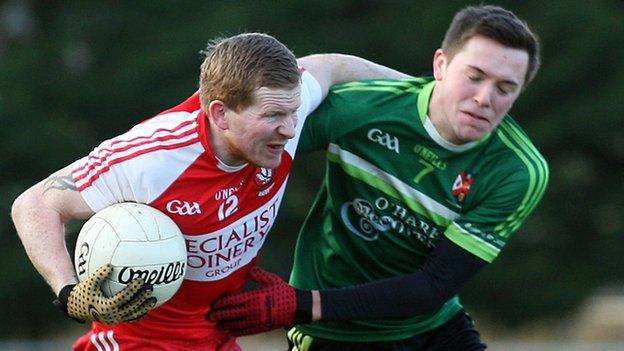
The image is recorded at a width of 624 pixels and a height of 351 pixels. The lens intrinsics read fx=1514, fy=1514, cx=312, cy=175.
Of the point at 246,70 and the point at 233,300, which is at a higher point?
the point at 246,70

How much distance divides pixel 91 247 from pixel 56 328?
7631 millimetres

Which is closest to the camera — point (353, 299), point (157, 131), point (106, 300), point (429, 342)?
point (106, 300)

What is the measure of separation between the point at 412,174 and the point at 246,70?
1.00 meters

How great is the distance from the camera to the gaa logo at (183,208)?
510 centimetres

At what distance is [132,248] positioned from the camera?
4941 mm

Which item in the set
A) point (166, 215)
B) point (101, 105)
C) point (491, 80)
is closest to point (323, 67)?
Result: point (491, 80)

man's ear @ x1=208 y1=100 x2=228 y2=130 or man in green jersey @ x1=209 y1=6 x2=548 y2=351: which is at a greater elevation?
man's ear @ x1=208 y1=100 x2=228 y2=130

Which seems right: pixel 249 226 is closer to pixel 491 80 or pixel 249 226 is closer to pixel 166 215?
pixel 166 215

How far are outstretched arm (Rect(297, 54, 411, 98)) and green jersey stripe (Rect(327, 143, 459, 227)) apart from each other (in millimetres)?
262

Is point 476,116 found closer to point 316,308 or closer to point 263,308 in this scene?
point 316,308

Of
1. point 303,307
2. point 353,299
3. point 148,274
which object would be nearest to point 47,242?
point 148,274

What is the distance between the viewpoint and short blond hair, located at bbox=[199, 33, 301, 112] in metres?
4.97

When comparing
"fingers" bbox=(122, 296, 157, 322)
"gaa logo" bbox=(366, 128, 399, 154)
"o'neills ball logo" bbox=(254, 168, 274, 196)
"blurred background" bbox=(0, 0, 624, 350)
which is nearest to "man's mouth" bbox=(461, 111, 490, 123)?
"gaa logo" bbox=(366, 128, 399, 154)

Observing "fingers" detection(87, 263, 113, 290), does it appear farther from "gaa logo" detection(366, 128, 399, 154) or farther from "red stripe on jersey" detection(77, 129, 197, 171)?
"gaa logo" detection(366, 128, 399, 154)
